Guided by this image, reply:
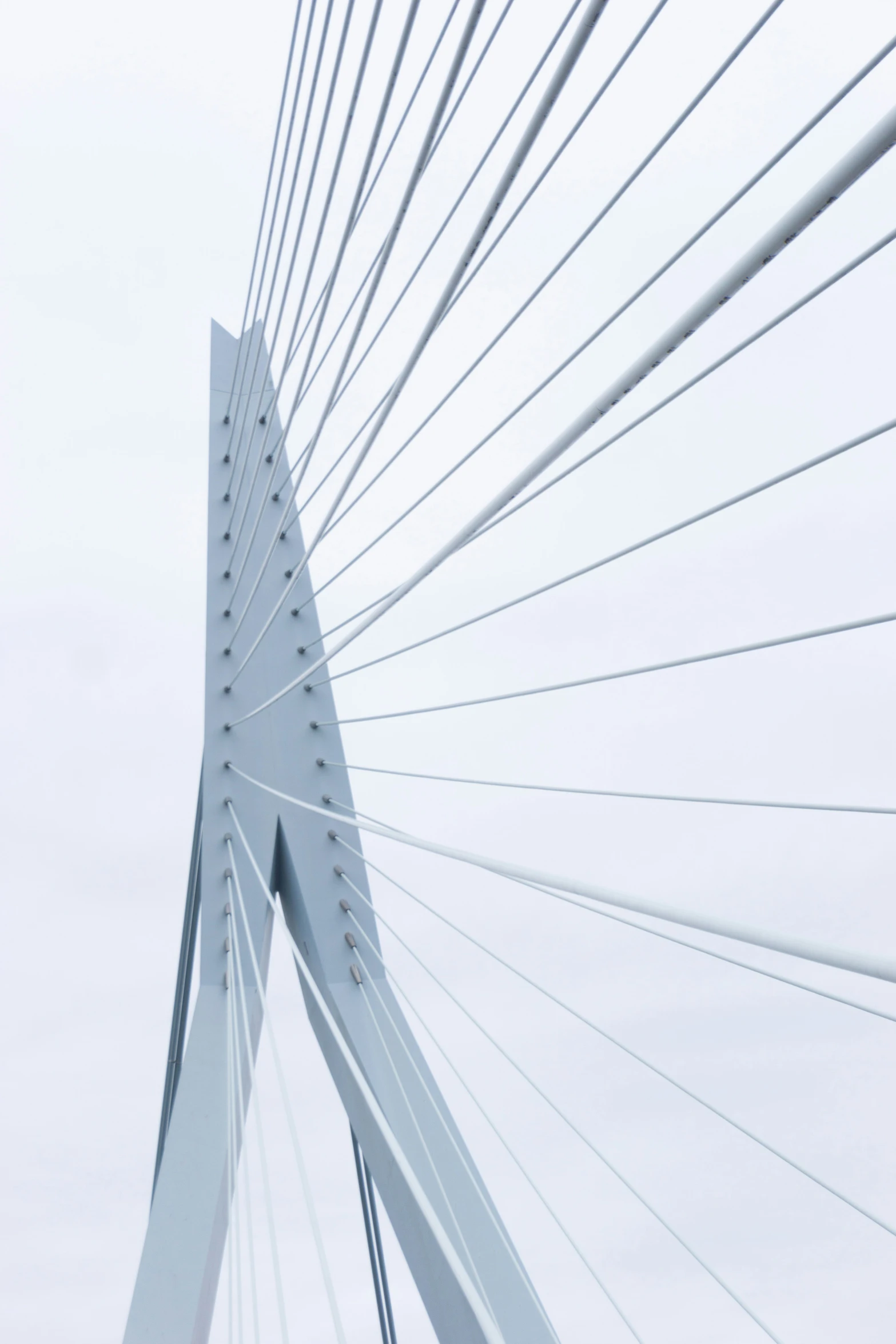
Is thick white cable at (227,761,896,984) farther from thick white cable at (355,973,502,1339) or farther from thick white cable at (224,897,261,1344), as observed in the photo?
thick white cable at (355,973,502,1339)

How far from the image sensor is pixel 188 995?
291cm

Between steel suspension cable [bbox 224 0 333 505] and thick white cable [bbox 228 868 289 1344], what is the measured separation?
1274 millimetres

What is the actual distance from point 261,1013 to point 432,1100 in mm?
542

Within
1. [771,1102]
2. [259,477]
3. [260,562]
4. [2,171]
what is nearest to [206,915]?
[260,562]

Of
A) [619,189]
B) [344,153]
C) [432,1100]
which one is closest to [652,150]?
[619,189]

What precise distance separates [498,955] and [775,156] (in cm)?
135

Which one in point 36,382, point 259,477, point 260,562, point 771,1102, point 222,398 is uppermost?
point 36,382

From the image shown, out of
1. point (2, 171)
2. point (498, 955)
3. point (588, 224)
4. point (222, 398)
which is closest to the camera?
point (588, 224)

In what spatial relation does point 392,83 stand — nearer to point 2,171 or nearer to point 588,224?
point 588,224

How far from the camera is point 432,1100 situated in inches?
89.9

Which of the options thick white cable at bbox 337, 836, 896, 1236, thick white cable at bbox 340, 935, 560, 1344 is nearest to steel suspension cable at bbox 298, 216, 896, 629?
thick white cable at bbox 337, 836, 896, 1236

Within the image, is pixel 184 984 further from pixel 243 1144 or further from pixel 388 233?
pixel 388 233

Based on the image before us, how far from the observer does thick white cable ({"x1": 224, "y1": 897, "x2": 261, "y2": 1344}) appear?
152cm

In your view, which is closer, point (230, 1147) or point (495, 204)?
point (495, 204)
